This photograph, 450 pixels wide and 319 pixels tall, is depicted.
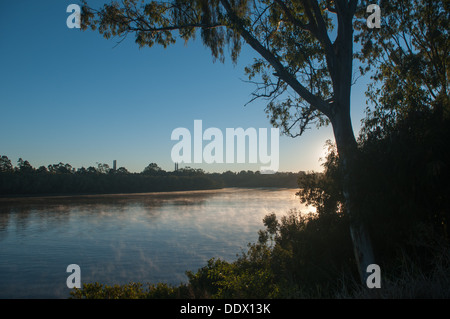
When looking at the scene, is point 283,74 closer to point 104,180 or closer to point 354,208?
point 354,208

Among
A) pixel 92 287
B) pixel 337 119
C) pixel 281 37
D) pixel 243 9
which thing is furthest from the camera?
pixel 281 37

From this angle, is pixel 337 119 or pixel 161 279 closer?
pixel 337 119

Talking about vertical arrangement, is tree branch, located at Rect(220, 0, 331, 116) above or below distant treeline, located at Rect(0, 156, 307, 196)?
above

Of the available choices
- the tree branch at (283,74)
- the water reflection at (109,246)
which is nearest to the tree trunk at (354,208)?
the tree branch at (283,74)

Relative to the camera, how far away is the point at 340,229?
383 inches

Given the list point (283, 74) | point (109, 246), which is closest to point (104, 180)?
point (109, 246)

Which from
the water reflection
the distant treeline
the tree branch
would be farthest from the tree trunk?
the distant treeline

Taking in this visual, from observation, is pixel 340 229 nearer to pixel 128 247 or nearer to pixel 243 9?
pixel 243 9

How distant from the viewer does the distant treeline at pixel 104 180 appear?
56.9m

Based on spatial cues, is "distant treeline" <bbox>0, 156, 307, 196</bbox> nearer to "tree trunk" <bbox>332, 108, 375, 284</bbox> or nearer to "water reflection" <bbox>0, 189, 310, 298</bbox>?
"water reflection" <bbox>0, 189, 310, 298</bbox>

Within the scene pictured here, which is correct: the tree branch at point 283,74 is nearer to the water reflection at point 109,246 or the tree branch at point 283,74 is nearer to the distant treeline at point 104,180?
the water reflection at point 109,246

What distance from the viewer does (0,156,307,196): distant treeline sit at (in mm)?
56906
